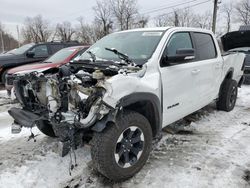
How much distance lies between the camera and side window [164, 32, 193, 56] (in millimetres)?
3654

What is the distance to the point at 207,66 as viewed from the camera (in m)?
4.46

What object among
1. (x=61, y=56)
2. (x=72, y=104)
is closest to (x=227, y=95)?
(x=72, y=104)

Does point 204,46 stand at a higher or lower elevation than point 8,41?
lower

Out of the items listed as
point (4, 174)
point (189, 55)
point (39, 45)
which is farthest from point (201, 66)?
point (39, 45)

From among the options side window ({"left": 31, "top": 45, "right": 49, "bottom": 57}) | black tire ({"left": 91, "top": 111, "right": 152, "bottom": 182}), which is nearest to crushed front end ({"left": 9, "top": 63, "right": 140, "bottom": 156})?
black tire ({"left": 91, "top": 111, "right": 152, "bottom": 182})

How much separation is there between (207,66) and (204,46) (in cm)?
44

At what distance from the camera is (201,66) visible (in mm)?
4254

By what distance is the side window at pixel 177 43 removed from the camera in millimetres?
3654

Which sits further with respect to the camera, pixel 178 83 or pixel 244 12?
pixel 244 12

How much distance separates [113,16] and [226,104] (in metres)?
37.8

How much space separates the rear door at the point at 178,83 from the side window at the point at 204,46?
26 cm

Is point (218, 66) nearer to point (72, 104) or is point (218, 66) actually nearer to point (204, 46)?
point (204, 46)

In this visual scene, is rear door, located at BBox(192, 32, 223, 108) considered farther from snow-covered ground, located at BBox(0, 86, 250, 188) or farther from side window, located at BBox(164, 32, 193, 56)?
snow-covered ground, located at BBox(0, 86, 250, 188)

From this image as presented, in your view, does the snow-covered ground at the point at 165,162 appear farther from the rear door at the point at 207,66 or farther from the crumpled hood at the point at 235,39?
the crumpled hood at the point at 235,39
